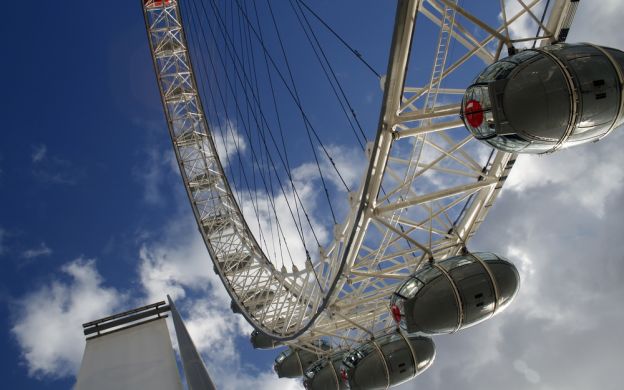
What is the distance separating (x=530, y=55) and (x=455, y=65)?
10.5 feet

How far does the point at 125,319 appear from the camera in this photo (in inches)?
640

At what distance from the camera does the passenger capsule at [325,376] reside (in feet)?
59.3

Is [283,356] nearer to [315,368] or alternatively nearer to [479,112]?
[315,368]

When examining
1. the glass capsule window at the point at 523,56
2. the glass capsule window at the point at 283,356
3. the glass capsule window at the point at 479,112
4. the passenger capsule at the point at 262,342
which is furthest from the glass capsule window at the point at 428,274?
the passenger capsule at the point at 262,342

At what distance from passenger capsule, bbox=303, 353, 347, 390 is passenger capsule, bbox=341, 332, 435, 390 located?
12.4ft

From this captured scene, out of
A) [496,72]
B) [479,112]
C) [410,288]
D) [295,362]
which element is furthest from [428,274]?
[295,362]

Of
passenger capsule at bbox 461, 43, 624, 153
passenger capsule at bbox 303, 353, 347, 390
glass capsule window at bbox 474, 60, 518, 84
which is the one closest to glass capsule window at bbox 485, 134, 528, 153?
passenger capsule at bbox 461, 43, 624, 153

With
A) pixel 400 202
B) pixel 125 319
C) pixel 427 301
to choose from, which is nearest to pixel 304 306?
pixel 125 319

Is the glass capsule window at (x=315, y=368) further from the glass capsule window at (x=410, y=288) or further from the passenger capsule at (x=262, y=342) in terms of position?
the glass capsule window at (x=410, y=288)

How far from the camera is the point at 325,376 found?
18.4 meters

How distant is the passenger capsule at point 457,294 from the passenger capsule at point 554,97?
3.21 m

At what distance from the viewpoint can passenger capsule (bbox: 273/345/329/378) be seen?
21.3m

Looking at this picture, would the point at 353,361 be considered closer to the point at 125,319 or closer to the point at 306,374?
the point at 306,374

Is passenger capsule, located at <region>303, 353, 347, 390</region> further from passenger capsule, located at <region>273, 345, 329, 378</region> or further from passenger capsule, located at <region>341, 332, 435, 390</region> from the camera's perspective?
passenger capsule, located at <region>341, 332, 435, 390</region>
